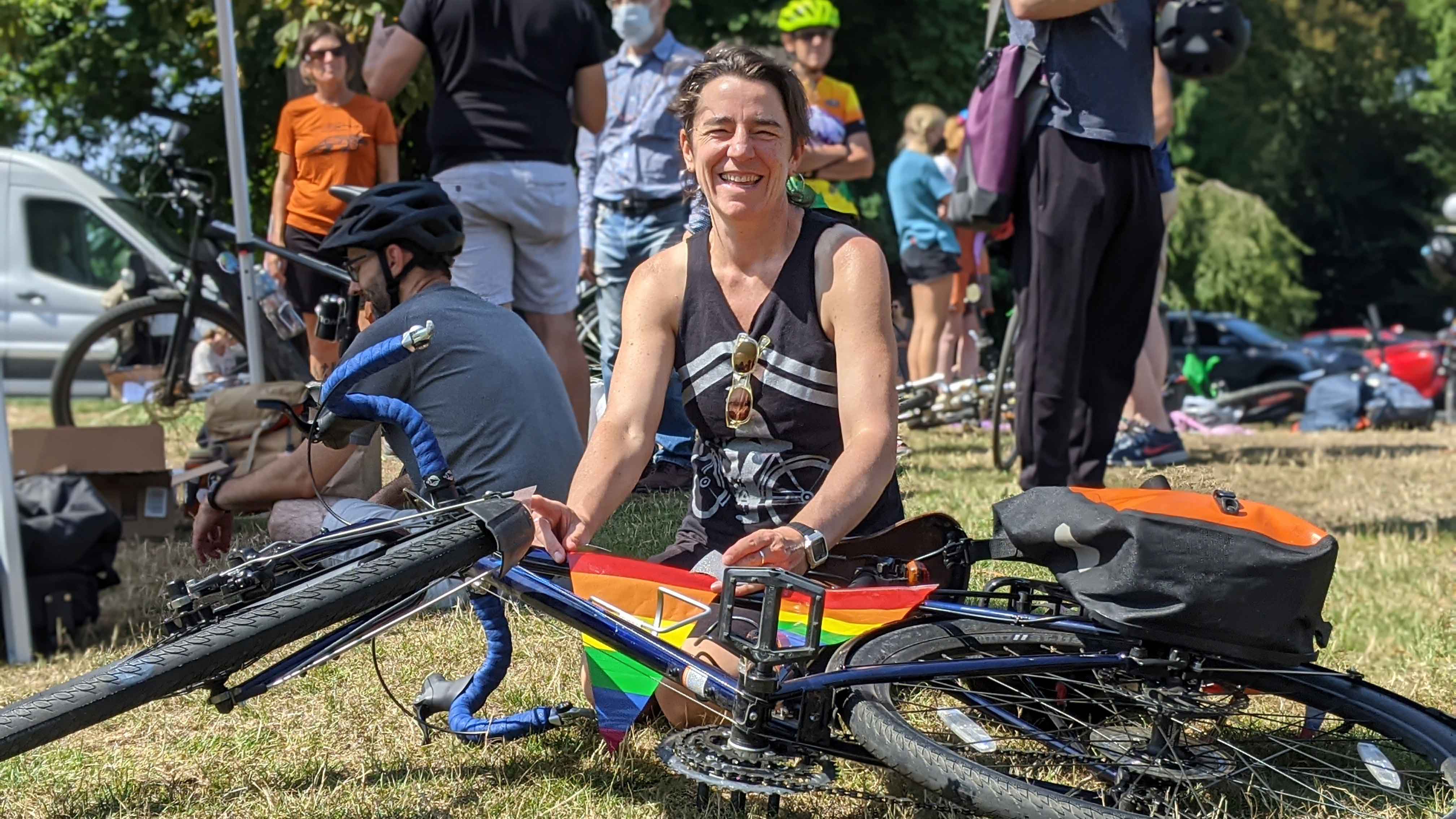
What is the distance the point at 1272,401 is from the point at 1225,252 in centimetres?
1250

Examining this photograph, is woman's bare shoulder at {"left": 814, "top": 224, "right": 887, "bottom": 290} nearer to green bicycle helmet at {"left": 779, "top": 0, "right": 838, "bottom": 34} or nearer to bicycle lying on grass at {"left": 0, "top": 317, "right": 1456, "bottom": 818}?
bicycle lying on grass at {"left": 0, "top": 317, "right": 1456, "bottom": 818}

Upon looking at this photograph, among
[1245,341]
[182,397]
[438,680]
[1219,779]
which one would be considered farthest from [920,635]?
[1245,341]

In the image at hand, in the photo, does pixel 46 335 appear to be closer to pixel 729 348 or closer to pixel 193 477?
pixel 193 477

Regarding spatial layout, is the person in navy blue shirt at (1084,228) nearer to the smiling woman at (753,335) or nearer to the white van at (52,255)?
the smiling woman at (753,335)

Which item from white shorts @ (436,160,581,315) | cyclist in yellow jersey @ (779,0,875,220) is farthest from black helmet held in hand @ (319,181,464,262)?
cyclist in yellow jersey @ (779,0,875,220)

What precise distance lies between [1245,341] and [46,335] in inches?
625

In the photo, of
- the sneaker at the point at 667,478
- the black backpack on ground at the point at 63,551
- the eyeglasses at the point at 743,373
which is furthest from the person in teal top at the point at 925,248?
the eyeglasses at the point at 743,373

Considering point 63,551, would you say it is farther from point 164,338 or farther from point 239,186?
point 164,338

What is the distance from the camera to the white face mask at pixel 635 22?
6223mm

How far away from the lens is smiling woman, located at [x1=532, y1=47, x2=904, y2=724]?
9.65ft

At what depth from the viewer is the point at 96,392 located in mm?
7746

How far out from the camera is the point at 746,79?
3.00m

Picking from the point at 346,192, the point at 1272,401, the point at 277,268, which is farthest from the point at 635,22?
the point at 1272,401

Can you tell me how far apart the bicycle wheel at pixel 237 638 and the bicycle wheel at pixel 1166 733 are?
2.28ft
